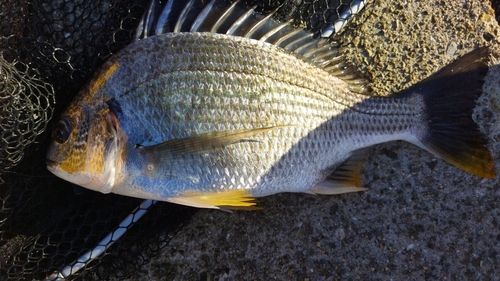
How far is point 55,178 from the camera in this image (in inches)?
84.2

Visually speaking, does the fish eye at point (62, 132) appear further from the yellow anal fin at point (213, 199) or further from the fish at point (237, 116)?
the yellow anal fin at point (213, 199)

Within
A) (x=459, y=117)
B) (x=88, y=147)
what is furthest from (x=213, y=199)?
(x=459, y=117)

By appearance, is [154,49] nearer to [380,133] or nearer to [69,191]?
[69,191]

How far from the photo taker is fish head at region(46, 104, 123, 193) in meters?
1.85

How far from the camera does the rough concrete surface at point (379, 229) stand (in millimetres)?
2256

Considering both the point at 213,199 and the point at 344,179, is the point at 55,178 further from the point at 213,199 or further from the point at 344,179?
the point at 344,179

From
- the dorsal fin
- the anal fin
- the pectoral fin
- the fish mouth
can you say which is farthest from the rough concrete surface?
the fish mouth

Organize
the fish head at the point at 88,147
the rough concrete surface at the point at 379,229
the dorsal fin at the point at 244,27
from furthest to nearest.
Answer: the rough concrete surface at the point at 379,229 < the dorsal fin at the point at 244,27 < the fish head at the point at 88,147

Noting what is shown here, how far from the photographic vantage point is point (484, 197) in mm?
2293

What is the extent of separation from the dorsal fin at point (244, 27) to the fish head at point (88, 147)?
44 cm

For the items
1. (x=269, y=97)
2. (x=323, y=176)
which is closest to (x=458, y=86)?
(x=323, y=176)

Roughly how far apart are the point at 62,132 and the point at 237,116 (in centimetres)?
75

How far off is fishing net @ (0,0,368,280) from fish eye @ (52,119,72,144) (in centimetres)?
15

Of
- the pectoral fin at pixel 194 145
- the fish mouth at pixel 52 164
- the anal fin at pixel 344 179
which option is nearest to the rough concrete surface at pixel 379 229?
the anal fin at pixel 344 179
